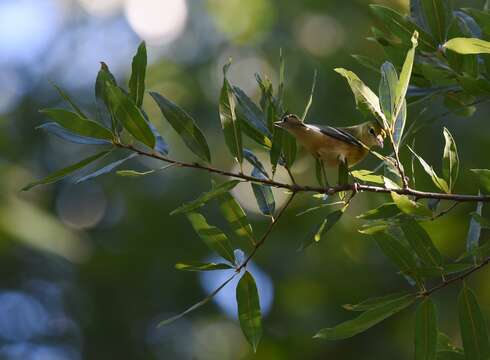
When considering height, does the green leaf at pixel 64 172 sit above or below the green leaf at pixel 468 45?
below

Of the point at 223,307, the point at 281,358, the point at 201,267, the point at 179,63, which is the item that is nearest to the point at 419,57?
the point at 201,267

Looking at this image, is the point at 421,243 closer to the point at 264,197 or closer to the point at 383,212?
the point at 383,212

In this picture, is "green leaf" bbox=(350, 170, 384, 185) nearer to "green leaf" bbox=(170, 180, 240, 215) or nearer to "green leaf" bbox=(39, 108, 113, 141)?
"green leaf" bbox=(170, 180, 240, 215)

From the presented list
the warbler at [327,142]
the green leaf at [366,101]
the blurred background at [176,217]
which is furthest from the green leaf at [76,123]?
the blurred background at [176,217]

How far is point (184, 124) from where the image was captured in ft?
4.55

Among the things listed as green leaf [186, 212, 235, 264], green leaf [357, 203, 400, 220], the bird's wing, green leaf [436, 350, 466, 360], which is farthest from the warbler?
green leaf [436, 350, 466, 360]

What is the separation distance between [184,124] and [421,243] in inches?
17.6

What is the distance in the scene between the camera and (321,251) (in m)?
4.65

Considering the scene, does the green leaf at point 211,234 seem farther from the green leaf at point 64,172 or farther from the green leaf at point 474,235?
the green leaf at point 474,235

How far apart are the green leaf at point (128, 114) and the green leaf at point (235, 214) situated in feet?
0.63

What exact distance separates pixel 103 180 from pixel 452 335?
2.75 m

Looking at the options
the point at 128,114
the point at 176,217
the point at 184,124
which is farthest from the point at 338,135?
the point at 176,217

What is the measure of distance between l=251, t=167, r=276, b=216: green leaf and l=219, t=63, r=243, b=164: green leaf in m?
0.05

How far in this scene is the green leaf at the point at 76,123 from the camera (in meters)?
1.31
